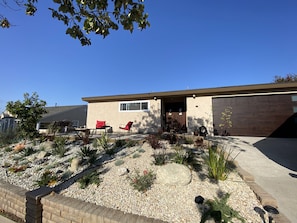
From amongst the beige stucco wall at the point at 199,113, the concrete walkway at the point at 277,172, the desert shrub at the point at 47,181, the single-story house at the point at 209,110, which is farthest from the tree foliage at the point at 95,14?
the beige stucco wall at the point at 199,113

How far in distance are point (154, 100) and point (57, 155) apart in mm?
7133

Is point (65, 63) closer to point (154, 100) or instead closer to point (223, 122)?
point (154, 100)

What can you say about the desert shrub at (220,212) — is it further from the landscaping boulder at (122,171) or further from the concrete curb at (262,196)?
the landscaping boulder at (122,171)

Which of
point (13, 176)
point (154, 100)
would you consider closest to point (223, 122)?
point (154, 100)

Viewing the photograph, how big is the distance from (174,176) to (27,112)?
8177 millimetres

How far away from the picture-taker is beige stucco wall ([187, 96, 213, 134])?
9639mm

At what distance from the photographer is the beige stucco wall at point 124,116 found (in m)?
10.9

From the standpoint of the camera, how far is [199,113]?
9.88m

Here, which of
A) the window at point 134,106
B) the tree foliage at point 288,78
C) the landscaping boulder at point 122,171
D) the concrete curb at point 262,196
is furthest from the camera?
the tree foliage at point 288,78

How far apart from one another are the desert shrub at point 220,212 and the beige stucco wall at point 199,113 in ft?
24.8

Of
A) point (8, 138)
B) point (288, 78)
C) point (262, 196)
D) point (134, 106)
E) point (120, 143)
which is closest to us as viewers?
point (262, 196)

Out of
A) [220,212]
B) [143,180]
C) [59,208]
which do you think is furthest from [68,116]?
[220,212]

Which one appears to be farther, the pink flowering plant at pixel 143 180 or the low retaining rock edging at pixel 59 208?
the pink flowering plant at pixel 143 180

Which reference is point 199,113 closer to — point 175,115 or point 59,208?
point 175,115
